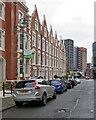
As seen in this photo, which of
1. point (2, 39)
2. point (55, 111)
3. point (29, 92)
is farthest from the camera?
point (2, 39)

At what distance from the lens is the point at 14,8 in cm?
2136

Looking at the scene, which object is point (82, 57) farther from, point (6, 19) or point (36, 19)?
point (6, 19)

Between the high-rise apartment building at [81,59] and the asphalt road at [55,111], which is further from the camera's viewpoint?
the high-rise apartment building at [81,59]

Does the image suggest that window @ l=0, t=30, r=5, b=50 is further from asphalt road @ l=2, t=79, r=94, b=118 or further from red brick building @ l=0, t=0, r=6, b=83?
asphalt road @ l=2, t=79, r=94, b=118

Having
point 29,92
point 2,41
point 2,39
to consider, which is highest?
point 2,39

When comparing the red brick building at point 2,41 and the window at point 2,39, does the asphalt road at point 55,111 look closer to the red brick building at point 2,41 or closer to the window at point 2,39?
the red brick building at point 2,41

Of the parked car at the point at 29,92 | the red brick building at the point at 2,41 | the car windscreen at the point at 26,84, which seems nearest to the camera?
the parked car at the point at 29,92

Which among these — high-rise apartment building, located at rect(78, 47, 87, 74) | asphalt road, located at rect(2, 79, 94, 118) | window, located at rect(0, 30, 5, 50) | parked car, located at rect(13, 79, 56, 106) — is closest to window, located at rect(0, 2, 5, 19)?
window, located at rect(0, 30, 5, 50)

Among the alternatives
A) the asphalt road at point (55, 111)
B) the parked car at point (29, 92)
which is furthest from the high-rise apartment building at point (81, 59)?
the parked car at point (29, 92)

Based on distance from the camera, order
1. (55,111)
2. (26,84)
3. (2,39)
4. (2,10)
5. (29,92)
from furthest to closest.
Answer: (2,10) < (2,39) < (26,84) < (29,92) < (55,111)

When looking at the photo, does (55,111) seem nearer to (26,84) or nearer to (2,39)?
(26,84)

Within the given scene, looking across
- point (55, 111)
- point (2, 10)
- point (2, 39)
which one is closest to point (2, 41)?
point (2, 39)

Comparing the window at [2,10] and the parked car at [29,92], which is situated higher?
the window at [2,10]

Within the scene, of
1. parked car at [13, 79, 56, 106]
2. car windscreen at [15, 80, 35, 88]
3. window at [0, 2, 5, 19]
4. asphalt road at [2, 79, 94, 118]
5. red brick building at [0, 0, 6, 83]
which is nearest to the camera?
asphalt road at [2, 79, 94, 118]
